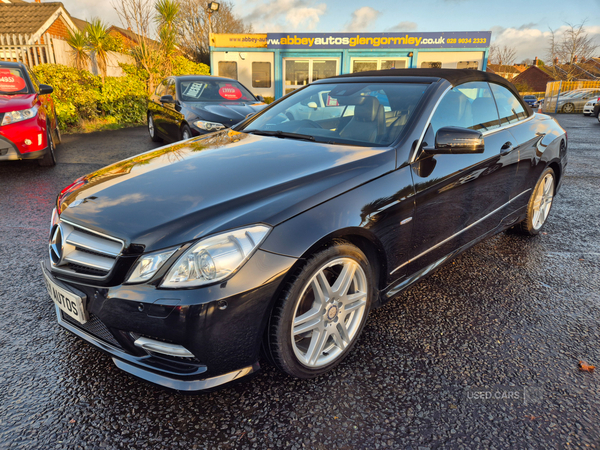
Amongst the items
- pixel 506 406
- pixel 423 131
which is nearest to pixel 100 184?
pixel 423 131

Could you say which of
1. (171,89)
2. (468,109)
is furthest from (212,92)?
(468,109)

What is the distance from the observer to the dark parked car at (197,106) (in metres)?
6.81

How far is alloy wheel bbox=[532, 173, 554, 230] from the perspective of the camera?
12.8ft

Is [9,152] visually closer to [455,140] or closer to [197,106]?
[197,106]

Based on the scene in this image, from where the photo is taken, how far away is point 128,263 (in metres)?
1.71

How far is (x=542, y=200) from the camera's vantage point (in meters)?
4.03

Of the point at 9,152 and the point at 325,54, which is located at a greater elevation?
the point at 325,54

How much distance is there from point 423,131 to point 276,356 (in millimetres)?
1573

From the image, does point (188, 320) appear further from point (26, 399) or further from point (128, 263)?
point (26, 399)

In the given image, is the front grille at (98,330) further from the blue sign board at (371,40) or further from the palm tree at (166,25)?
the blue sign board at (371,40)

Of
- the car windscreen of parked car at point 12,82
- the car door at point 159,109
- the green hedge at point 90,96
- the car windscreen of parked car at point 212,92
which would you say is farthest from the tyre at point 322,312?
the green hedge at point 90,96

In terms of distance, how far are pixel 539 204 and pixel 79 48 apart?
55.4ft

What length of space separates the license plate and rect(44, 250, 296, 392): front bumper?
0.10ft

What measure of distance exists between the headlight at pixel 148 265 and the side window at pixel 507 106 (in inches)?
113
